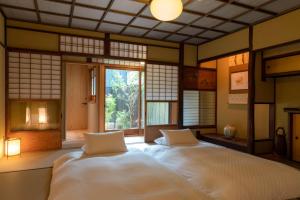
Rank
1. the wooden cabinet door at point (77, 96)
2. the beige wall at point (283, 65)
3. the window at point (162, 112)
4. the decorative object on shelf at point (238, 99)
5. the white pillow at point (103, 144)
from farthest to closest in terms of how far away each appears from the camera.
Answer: the wooden cabinet door at point (77, 96) < the window at point (162, 112) < the decorative object on shelf at point (238, 99) < the beige wall at point (283, 65) < the white pillow at point (103, 144)

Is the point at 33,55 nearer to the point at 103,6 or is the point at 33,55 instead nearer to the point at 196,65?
the point at 103,6

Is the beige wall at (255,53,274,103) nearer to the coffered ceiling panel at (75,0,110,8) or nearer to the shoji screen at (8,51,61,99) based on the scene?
the coffered ceiling panel at (75,0,110,8)

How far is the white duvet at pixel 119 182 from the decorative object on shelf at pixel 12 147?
2.08m

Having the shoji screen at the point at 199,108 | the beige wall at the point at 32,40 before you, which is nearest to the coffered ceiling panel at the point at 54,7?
the beige wall at the point at 32,40

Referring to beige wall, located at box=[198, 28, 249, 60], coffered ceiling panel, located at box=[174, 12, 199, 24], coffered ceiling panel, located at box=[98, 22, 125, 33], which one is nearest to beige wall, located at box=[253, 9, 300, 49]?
beige wall, located at box=[198, 28, 249, 60]

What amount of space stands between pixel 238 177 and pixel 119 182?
3.97 ft

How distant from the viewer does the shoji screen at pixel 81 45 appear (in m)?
4.45

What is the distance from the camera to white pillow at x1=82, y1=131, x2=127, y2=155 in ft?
9.72

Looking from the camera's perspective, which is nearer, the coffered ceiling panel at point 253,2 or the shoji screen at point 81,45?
the coffered ceiling panel at point 253,2

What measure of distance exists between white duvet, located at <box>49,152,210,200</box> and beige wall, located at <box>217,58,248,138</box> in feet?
11.8

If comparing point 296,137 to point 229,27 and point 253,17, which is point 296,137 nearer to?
point 253,17

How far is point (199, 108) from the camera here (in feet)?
19.3

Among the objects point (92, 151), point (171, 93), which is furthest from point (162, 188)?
point (171, 93)

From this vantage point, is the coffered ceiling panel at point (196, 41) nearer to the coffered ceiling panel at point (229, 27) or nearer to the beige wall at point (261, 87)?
the coffered ceiling panel at point (229, 27)
